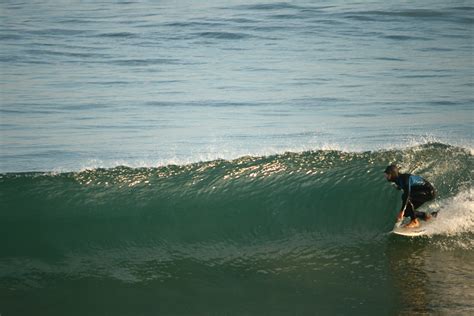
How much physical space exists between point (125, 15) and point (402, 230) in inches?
923

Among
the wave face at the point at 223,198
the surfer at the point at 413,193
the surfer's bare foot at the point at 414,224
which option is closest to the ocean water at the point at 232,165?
the wave face at the point at 223,198

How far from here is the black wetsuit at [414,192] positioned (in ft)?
32.1

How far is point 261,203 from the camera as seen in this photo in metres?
11.0

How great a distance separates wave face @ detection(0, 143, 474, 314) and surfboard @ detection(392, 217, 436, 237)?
0.40 feet

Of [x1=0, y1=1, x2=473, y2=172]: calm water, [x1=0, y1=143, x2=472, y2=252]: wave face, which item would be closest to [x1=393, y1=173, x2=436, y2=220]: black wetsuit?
[x1=0, y1=143, x2=472, y2=252]: wave face

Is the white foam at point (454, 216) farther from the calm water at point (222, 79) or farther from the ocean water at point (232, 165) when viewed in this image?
the calm water at point (222, 79)

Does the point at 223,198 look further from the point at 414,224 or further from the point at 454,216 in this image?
the point at 454,216

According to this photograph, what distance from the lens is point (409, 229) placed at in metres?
9.98

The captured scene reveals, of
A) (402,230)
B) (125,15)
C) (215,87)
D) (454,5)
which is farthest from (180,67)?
(402,230)

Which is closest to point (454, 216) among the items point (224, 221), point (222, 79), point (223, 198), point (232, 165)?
point (224, 221)

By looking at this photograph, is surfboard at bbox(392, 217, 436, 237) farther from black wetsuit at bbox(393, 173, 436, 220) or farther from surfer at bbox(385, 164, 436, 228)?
black wetsuit at bbox(393, 173, 436, 220)

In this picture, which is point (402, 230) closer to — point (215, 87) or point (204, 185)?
point (204, 185)

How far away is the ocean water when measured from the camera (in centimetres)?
889

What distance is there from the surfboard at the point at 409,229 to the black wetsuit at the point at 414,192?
17 cm
